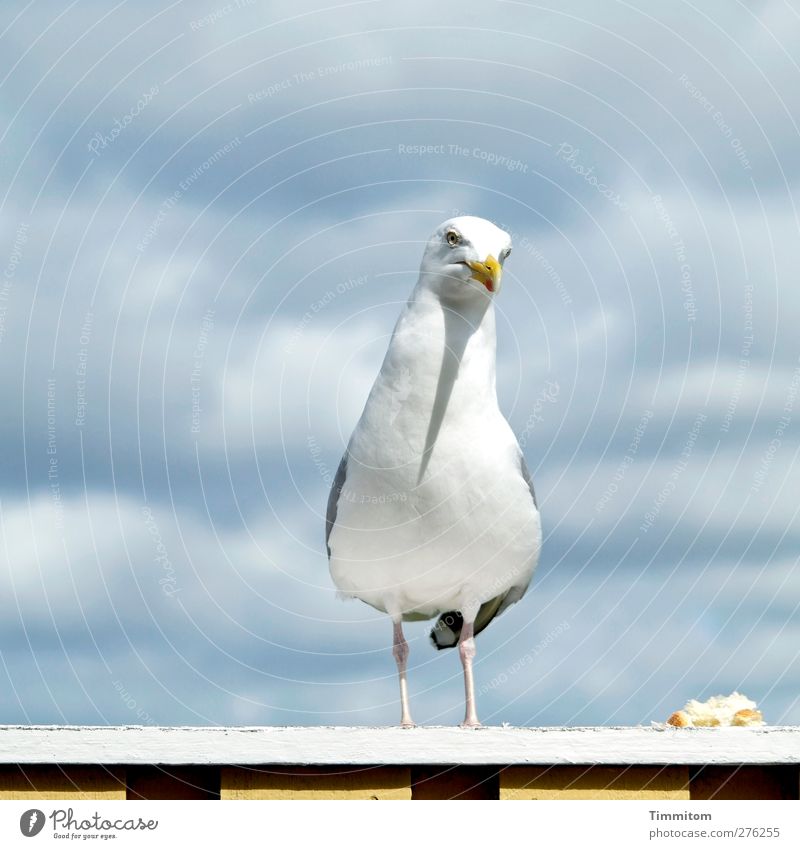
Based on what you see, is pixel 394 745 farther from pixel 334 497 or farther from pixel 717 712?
pixel 334 497

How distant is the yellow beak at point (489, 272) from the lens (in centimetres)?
755

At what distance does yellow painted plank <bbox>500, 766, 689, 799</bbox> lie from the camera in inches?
218

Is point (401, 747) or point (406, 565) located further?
point (406, 565)

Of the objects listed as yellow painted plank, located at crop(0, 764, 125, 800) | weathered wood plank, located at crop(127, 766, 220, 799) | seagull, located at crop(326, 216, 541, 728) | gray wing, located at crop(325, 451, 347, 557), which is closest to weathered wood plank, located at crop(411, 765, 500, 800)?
weathered wood plank, located at crop(127, 766, 220, 799)

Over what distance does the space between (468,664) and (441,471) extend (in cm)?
143

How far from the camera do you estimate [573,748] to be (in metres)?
5.46

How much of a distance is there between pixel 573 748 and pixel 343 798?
3.57 ft

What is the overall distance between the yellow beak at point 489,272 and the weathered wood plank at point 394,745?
3.12 meters

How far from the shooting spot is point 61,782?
5.47 meters

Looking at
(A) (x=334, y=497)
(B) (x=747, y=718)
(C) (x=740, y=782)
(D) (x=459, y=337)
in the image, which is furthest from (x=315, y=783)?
(D) (x=459, y=337)

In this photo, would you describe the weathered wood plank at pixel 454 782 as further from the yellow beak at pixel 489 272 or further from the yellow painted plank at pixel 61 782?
the yellow beak at pixel 489 272

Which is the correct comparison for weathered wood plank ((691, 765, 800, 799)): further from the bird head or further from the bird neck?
the bird head
